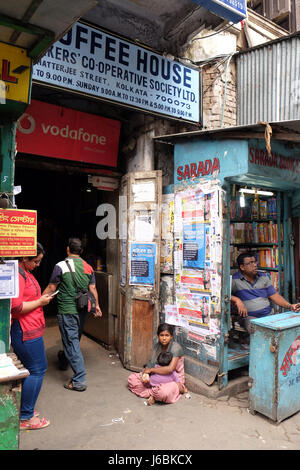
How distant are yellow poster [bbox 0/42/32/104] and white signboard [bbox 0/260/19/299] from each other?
1.16 meters

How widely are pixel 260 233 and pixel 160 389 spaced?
123 inches

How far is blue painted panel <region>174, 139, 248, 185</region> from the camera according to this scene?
4.00 m

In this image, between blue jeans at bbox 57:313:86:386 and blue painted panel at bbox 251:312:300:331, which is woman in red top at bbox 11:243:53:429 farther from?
blue painted panel at bbox 251:312:300:331

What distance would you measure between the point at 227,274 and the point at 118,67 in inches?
117

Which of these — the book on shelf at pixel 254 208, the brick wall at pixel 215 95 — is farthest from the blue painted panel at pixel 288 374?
the brick wall at pixel 215 95

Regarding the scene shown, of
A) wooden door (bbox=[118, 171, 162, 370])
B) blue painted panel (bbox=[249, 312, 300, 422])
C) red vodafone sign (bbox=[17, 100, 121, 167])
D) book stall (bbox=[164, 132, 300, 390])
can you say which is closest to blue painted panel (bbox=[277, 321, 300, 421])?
blue painted panel (bbox=[249, 312, 300, 422])

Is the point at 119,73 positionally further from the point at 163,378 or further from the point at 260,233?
the point at 163,378

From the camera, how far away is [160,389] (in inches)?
152

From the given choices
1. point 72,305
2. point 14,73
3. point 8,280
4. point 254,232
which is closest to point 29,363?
point 72,305

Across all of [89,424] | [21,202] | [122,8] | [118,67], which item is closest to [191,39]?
[122,8]

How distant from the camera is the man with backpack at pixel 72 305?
13.7 ft

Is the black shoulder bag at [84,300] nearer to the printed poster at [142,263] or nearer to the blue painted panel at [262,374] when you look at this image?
the printed poster at [142,263]

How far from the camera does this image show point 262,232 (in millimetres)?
5680

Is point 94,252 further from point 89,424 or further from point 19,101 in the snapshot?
point 19,101
